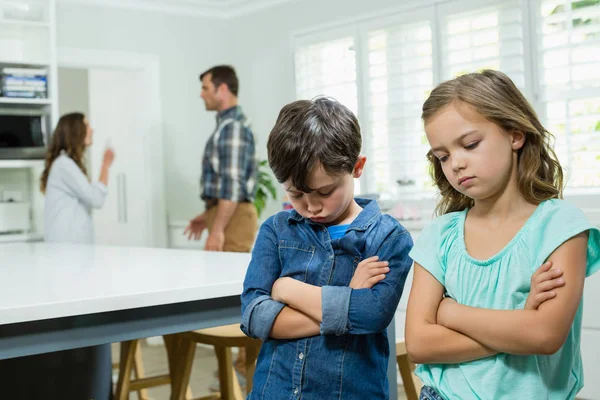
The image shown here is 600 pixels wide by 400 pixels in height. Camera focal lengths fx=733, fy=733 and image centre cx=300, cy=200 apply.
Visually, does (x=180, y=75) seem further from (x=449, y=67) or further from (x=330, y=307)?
(x=330, y=307)

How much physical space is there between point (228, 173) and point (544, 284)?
2964mm

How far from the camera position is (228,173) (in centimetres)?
389

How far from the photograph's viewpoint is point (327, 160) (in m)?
1.18

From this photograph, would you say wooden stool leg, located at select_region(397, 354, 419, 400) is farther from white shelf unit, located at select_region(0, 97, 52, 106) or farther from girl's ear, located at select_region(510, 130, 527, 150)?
white shelf unit, located at select_region(0, 97, 52, 106)

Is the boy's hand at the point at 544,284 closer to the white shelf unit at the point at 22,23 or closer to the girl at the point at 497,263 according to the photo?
the girl at the point at 497,263

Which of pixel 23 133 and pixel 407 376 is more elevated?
pixel 23 133

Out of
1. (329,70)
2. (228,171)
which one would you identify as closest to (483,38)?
(329,70)

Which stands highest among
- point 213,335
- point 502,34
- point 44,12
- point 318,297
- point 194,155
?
point 44,12

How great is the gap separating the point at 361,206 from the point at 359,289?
203 mm

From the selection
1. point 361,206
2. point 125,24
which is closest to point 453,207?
point 361,206

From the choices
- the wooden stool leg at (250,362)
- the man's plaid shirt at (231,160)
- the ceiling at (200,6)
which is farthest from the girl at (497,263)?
the ceiling at (200,6)

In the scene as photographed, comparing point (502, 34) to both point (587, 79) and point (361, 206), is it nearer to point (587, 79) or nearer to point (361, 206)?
point (587, 79)

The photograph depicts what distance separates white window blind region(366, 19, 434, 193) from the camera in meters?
4.42

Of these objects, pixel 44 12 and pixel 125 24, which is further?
pixel 125 24
